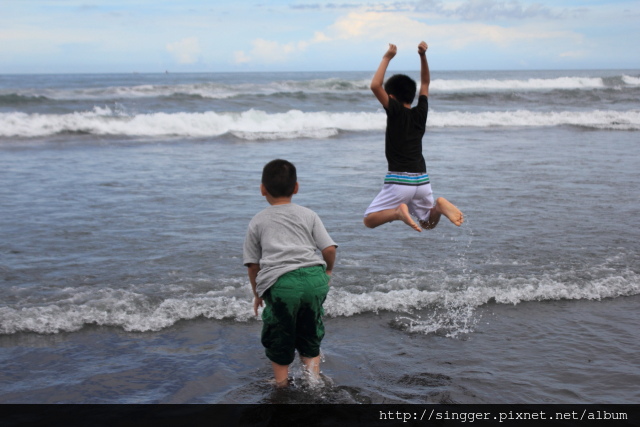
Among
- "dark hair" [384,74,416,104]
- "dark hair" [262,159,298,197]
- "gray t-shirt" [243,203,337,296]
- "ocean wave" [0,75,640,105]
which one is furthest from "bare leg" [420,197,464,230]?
"ocean wave" [0,75,640,105]

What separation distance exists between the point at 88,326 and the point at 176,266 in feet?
5.42

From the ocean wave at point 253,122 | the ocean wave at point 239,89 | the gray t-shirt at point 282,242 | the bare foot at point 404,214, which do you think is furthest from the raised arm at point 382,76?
the ocean wave at point 239,89

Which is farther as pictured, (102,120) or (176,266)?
(102,120)

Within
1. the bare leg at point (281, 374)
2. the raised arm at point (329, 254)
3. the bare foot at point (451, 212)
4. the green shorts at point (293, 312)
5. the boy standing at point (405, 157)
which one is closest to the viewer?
the green shorts at point (293, 312)

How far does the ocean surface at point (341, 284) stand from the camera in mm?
4379

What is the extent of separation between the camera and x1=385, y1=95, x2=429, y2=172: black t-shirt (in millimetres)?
5094

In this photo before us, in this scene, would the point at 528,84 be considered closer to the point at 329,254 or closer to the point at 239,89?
the point at 239,89

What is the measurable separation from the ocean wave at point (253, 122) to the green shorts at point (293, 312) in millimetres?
15978

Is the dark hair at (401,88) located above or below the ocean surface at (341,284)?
above

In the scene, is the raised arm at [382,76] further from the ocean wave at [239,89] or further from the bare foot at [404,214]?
the ocean wave at [239,89]

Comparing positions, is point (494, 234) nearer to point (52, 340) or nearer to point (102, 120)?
point (52, 340)
